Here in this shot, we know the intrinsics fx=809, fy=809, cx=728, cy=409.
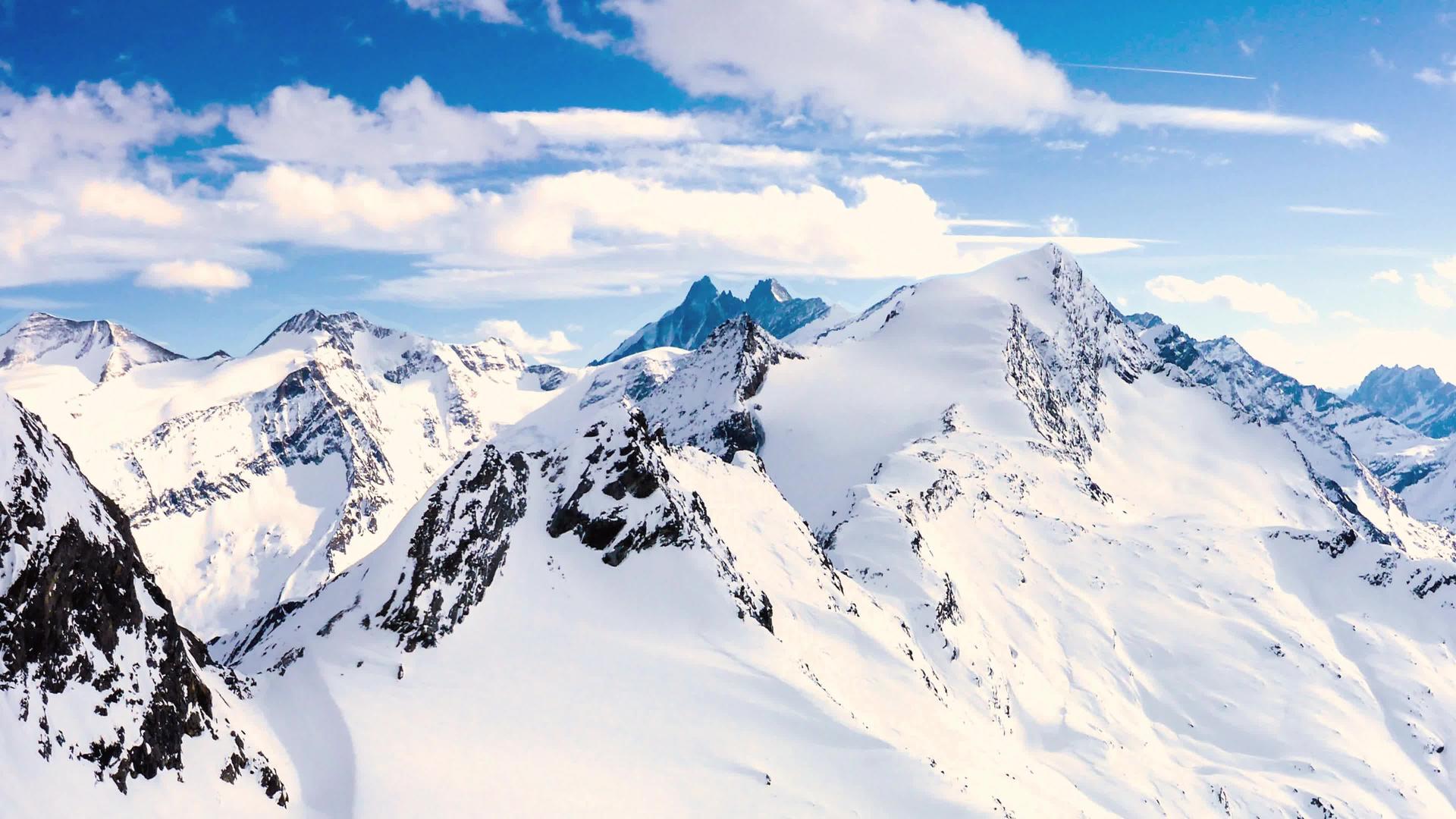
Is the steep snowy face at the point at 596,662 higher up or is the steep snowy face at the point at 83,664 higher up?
the steep snowy face at the point at 83,664

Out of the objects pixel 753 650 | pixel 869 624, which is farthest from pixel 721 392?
pixel 753 650

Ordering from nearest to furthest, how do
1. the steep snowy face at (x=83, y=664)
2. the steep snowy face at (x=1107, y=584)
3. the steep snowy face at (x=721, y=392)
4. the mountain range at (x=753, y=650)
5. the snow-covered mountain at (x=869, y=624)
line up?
1. the steep snowy face at (x=83, y=664)
2. the mountain range at (x=753, y=650)
3. the snow-covered mountain at (x=869, y=624)
4. the steep snowy face at (x=1107, y=584)
5. the steep snowy face at (x=721, y=392)

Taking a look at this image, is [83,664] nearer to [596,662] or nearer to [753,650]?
[596,662]

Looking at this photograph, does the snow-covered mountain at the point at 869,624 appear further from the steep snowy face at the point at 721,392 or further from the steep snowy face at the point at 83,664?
the steep snowy face at the point at 83,664

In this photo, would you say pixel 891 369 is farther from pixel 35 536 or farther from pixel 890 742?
pixel 35 536

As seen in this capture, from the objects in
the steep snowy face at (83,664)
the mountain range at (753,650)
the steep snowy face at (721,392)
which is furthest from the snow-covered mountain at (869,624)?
the steep snowy face at (83,664)
